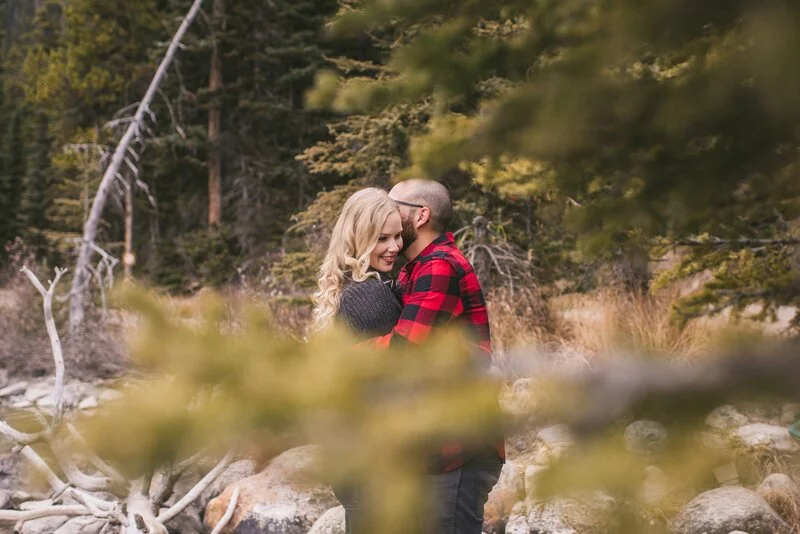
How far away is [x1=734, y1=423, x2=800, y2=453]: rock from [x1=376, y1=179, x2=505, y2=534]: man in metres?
2.91

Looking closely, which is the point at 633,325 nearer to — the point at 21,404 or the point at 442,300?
the point at 442,300

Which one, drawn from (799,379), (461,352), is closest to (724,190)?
(799,379)

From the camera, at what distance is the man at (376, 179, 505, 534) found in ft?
5.98

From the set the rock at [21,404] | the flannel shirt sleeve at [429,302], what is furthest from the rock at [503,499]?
the rock at [21,404]

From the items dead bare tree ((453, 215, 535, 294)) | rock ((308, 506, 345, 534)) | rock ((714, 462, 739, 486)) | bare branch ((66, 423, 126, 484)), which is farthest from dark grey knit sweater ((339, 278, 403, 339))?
dead bare tree ((453, 215, 535, 294))

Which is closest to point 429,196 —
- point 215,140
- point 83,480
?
point 83,480

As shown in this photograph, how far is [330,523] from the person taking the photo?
392 cm

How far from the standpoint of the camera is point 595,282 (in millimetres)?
7387

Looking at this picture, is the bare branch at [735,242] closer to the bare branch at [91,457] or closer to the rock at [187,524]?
the bare branch at [91,457]

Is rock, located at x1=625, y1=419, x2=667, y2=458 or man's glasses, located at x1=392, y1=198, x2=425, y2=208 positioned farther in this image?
man's glasses, located at x1=392, y1=198, x2=425, y2=208

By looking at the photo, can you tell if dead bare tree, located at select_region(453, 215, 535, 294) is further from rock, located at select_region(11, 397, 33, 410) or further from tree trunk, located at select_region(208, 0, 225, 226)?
tree trunk, located at select_region(208, 0, 225, 226)

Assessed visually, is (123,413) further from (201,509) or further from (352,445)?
(201,509)

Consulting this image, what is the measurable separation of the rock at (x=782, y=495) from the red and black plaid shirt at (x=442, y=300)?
2357mm

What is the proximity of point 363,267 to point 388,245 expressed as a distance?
111 millimetres
